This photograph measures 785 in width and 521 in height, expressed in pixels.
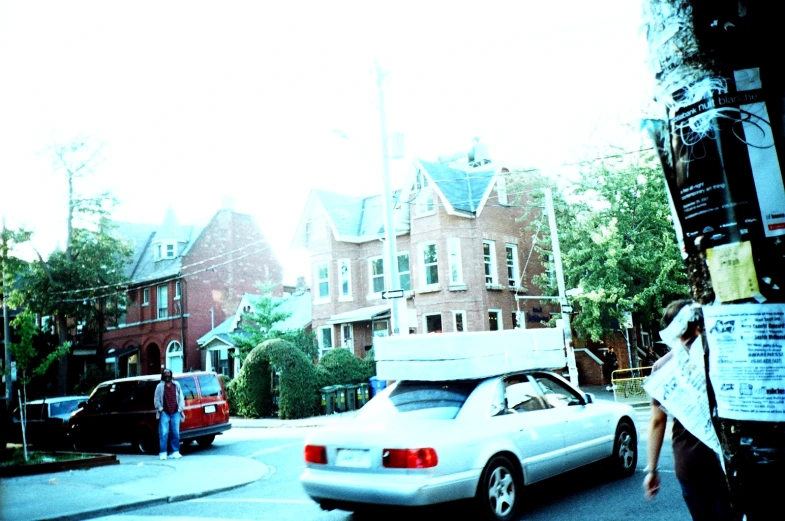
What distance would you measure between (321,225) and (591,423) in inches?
1034

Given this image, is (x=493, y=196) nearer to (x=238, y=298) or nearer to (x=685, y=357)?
(x=238, y=298)

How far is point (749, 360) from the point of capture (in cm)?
153

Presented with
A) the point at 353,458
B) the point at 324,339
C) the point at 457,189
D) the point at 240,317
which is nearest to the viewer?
the point at 353,458

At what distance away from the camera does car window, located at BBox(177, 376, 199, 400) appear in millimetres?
15136

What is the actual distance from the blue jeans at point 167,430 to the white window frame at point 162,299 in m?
28.5

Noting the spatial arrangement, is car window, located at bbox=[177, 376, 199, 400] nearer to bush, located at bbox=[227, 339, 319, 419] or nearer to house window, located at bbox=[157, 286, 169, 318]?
bush, located at bbox=[227, 339, 319, 419]

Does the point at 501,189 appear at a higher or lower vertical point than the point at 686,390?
higher

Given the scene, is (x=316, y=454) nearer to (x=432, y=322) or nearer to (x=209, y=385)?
(x=209, y=385)

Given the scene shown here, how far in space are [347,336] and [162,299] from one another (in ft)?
54.8

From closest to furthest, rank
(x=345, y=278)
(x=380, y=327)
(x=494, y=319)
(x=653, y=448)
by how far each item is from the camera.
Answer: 1. (x=653, y=448)
2. (x=494, y=319)
3. (x=380, y=327)
4. (x=345, y=278)

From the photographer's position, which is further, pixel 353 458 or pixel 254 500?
pixel 254 500

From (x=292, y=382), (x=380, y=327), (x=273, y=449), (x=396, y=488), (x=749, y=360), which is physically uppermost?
(x=380, y=327)

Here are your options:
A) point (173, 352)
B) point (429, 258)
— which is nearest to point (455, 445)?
point (429, 258)

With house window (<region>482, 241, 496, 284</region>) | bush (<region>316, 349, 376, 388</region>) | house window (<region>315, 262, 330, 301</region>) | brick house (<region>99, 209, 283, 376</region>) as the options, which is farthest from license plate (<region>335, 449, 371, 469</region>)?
brick house (<region>99, 209, 283, 376</region>)
